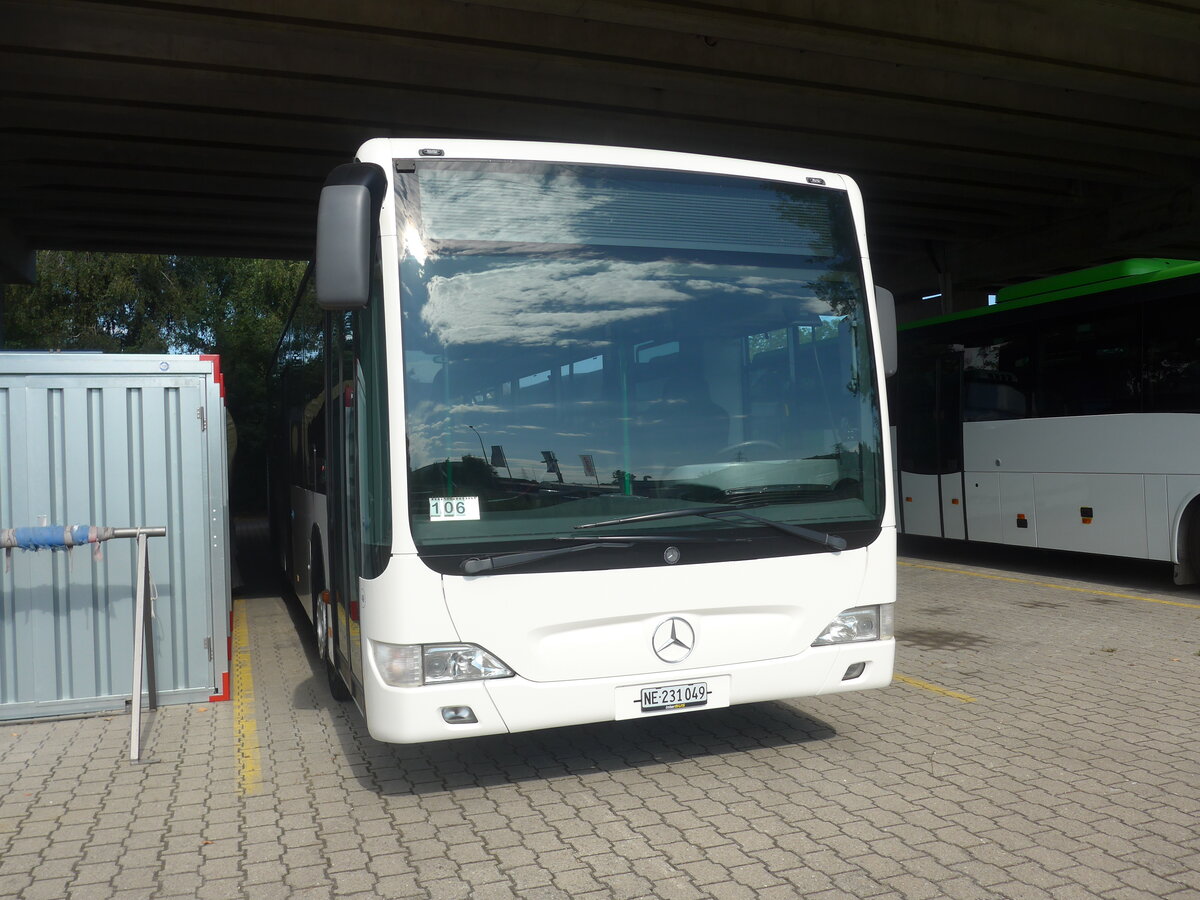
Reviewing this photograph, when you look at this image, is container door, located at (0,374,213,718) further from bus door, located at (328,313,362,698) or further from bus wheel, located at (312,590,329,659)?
bus door, located at (328,313,362,698)

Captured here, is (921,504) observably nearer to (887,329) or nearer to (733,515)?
(887,329)

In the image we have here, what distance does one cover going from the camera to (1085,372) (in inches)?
472

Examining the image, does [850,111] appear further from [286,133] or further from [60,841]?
[60,841]

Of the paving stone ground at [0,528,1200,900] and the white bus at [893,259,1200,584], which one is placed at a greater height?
the white bus at [893,259,1200,584]

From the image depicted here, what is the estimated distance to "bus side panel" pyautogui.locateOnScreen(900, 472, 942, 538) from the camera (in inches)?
573

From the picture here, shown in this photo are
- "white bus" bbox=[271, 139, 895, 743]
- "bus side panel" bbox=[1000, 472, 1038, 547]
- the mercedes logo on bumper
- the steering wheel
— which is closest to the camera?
"white bus" bbox=[271, 139, 895, 743]

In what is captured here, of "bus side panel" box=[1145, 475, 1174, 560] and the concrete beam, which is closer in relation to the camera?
"bus side panel" box=[1145, 475, 1174, 560]

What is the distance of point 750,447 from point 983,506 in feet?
30.6

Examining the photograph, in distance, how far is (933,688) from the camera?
7152 mm

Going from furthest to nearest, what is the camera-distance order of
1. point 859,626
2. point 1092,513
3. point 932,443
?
point 932,443 < point 1092,513 < point 859,626

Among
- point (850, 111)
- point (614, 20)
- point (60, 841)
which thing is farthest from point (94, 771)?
point (850, 111)

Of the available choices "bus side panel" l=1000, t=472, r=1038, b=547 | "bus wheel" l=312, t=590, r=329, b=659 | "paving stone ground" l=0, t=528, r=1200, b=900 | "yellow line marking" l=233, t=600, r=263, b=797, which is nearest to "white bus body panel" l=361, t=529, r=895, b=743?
"paving stone ground" l=0, t=528, r=1200, b=900

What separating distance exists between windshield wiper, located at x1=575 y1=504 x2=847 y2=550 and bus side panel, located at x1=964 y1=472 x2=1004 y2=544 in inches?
349

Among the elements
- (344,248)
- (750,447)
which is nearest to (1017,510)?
(750,447)
